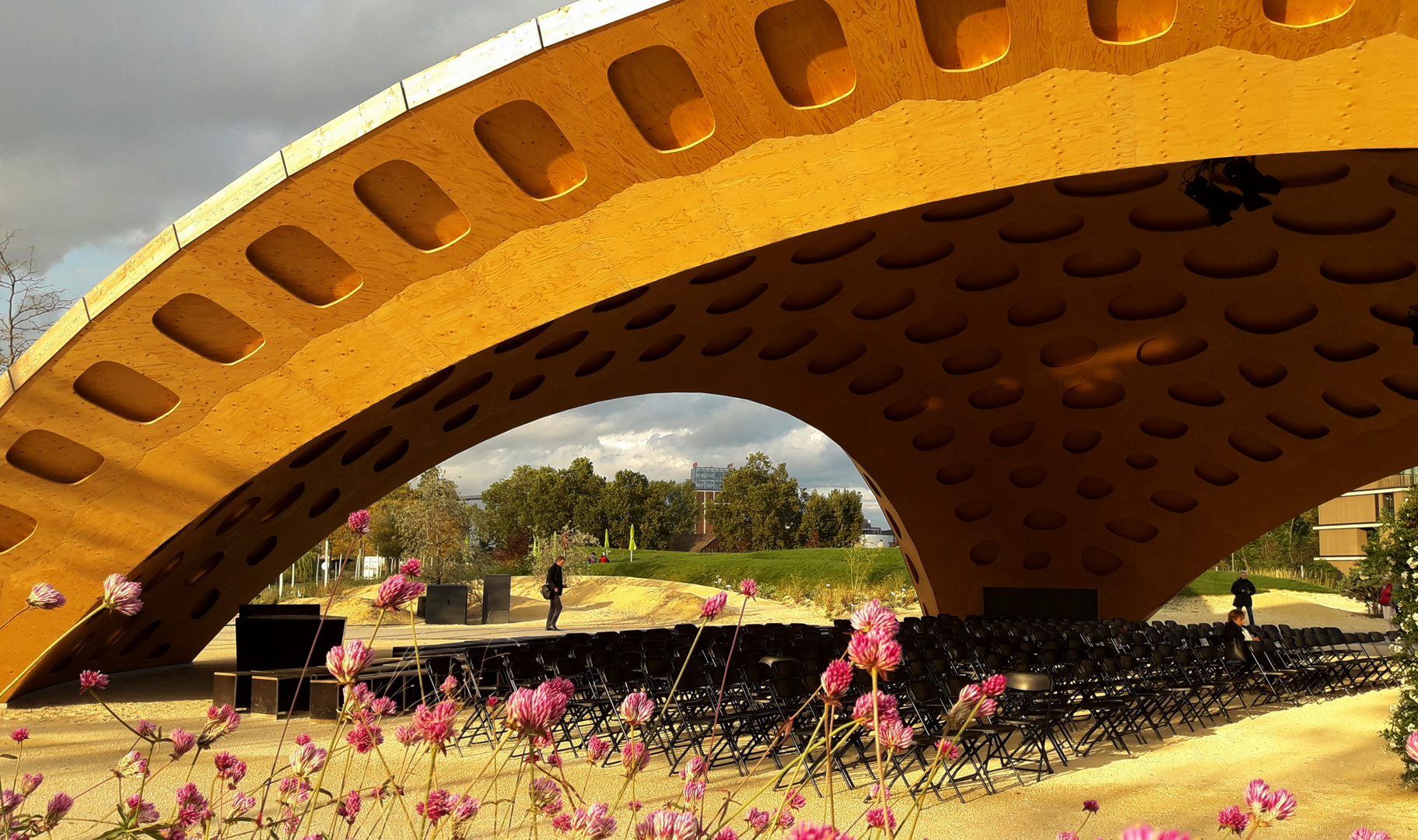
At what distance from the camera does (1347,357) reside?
15.8m

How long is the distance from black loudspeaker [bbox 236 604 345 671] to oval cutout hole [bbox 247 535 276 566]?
127cm

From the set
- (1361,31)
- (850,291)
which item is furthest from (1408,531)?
(850,291)

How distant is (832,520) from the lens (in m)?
65.2

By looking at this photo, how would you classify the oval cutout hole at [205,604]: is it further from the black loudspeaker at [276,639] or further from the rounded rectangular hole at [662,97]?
the rounded rectangular hole at [662,97]

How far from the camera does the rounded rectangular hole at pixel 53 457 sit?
34.4 ft

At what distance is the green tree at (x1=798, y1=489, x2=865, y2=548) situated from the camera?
64938 millimetres

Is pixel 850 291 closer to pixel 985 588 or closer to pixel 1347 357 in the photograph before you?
pixel 1347 357

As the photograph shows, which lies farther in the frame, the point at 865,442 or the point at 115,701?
the point at 865,442

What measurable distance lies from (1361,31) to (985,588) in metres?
17.1

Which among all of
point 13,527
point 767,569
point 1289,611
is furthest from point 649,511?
point 13,527

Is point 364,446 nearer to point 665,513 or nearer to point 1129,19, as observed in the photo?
point 1129,19

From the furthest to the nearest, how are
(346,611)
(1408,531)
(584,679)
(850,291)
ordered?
(346,611) → (850,291) → (584,679) → (1408,531)

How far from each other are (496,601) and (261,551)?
1414 centimetres

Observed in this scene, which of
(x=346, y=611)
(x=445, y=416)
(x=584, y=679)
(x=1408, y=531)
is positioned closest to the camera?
(x=1408, y=531)
